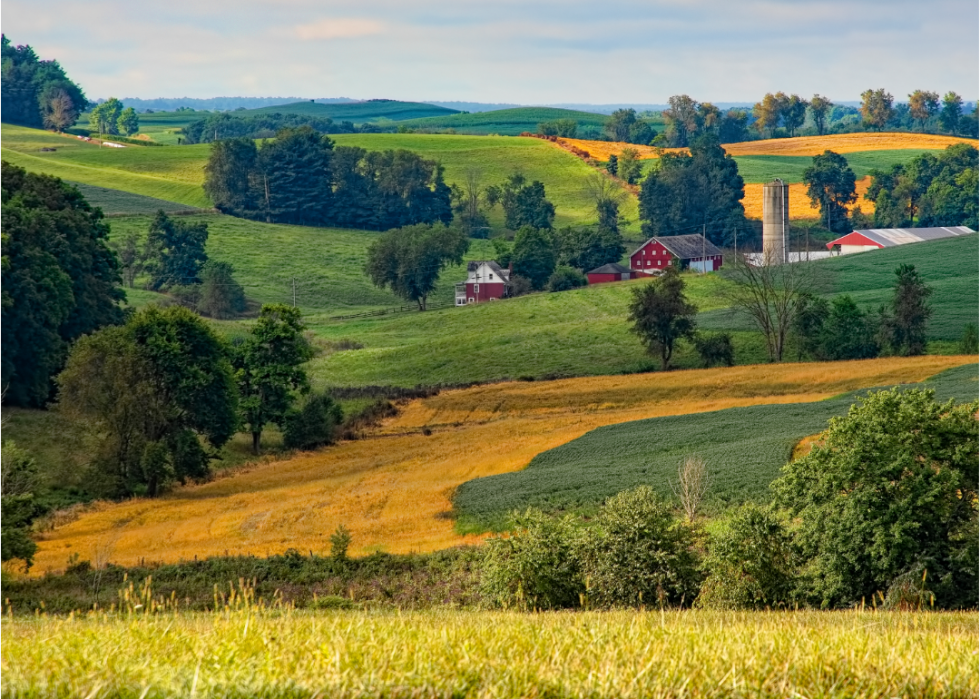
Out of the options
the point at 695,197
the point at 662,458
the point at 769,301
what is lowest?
the point at 662,458

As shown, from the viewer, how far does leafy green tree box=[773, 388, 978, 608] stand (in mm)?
27906

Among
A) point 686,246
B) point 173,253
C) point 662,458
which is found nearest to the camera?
point 662,458

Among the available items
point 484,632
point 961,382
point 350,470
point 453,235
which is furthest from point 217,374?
point 453,235

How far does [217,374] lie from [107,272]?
21.9 m

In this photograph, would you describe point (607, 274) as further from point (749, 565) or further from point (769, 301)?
point (749, 565)

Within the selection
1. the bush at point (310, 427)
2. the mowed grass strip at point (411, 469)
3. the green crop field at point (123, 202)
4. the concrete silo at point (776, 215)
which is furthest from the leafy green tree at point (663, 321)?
the green crop field at point (123, 202)

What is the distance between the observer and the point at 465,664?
766cm

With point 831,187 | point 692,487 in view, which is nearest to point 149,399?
point 692,487

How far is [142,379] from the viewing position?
2557 inches

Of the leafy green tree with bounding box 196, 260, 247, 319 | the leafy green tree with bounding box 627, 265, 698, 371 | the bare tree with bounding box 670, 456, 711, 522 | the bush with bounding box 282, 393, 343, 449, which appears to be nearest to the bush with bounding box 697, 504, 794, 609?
the bare tree with bounding box 670, 456, 711, 522

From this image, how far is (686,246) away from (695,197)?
30296mm

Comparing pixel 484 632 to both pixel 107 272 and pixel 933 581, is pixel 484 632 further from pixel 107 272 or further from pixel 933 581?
pixel 107 272

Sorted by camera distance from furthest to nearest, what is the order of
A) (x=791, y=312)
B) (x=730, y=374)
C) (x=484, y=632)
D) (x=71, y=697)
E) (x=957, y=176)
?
(x=957, y=176), (x=791, y=312), (x=730, y=374), (x=484, y=632), (x=71, y=697)

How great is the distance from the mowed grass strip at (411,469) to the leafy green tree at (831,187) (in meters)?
106
